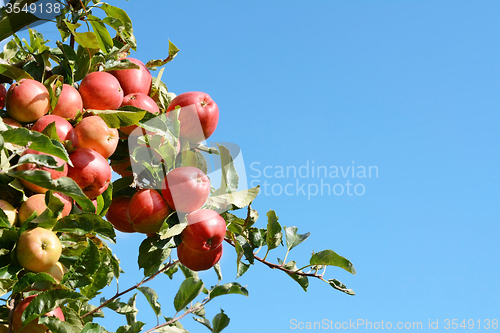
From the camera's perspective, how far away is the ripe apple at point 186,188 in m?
1.99

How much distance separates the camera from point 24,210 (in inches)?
67.2

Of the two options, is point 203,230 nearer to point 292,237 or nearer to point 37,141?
point 292,237

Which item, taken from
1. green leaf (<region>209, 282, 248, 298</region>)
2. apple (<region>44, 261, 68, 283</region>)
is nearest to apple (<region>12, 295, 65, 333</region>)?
apple (<region>44, 261, 68, 283</region>)

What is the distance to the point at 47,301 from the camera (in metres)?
1.68

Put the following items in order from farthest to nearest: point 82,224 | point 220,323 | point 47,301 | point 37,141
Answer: point 220,323, point 82,224, point 47,301, point 37,141

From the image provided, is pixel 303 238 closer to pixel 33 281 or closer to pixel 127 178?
pixel 127 178

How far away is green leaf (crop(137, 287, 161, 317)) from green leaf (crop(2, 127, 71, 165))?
4.17ft

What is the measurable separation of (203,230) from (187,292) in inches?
28.2

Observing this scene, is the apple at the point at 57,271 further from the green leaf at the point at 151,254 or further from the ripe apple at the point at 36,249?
the green leaf at the point at 151,254

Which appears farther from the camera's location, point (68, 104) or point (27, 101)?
point (68, 104)

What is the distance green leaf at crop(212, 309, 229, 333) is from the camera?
2.50 metres

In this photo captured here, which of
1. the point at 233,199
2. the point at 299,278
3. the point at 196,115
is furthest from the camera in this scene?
the point at 299,278

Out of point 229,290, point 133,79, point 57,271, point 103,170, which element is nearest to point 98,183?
point 103,170

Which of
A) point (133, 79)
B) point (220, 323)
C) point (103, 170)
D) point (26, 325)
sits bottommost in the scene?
point (26, 325)
